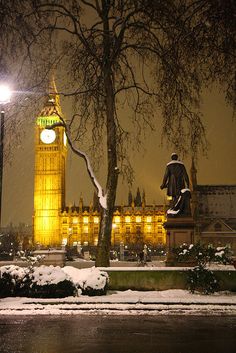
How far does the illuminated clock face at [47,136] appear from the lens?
133000 millimetres

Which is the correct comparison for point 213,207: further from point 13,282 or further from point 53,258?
point 13,282

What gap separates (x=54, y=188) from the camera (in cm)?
13538

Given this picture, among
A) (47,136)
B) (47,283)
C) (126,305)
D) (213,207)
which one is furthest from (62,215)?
(126,305)

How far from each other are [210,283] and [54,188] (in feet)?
402

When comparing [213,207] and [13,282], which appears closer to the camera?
[13,282]

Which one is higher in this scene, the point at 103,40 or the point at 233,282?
the point at 103,40

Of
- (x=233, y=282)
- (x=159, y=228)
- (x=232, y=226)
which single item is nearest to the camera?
(x=233, y=282)

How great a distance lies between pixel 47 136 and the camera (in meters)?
134

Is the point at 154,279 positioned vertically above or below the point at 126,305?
above

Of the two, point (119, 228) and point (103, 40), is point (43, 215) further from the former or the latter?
point (103, 40)

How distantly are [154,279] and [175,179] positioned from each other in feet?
14.6

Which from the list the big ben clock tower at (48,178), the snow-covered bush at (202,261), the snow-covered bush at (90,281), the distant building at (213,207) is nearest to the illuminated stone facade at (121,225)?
the big ben clock tower at (48,178)

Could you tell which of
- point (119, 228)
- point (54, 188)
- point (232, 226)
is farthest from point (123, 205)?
point (232, 226)

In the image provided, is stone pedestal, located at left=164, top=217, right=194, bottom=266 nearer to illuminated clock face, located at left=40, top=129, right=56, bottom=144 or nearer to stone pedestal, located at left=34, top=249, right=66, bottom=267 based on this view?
stone pedestal, located at left=34, top=249, right=66, bottom=267
